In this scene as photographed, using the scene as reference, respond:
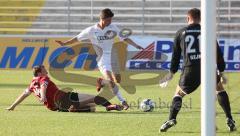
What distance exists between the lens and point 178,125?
511 inches

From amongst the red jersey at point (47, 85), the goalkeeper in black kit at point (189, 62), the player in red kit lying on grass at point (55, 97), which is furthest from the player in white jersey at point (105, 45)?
the goalkeeper in black kit at point (189, 62)

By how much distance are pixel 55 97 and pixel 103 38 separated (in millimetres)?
1856

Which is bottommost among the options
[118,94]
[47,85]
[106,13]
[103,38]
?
[118,94]

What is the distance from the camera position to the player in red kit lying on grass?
587 inches

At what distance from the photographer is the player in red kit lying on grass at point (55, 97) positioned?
14914mm

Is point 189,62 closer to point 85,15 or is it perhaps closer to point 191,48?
point 191,48

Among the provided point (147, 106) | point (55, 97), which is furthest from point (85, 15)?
point (55, 97)

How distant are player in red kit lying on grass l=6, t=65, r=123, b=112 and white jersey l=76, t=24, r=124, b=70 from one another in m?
1.08

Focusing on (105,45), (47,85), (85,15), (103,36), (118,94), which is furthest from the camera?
(85,15)

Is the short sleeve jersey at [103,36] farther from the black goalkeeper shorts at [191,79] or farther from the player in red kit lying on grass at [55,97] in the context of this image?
the black goalkeeper shorts at [191,79]

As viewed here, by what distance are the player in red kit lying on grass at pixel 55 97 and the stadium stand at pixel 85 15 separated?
16871 millimetres

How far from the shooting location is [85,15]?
110 ft

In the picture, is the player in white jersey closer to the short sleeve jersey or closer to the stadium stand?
the short sleeve jersey

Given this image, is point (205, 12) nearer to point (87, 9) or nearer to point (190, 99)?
point (190, 99)
